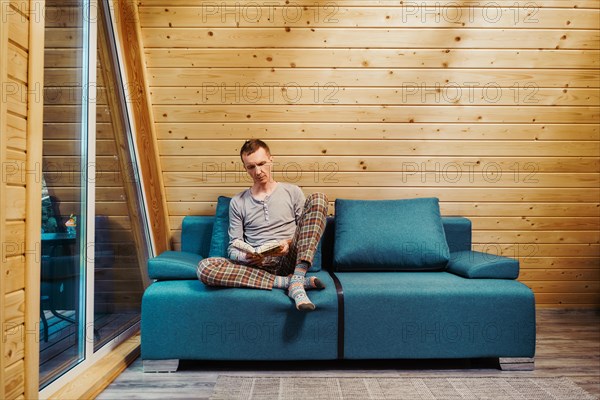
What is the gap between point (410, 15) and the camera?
2.88m

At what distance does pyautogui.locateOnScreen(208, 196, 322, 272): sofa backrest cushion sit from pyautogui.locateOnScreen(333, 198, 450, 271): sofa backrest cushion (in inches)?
7.0

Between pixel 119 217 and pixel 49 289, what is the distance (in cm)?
87

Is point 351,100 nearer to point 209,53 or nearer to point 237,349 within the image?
point 209,53

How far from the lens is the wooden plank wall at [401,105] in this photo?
113 inches

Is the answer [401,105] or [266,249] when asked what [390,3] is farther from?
[266,249]

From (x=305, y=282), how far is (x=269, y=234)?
1.40 ft

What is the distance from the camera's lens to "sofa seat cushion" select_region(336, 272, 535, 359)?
91.4 inches

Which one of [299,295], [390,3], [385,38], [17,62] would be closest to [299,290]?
[299,295]

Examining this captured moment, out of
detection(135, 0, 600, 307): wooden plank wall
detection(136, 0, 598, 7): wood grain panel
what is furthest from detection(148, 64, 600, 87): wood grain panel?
detection(136, 0, 598, 7): wood grain panel

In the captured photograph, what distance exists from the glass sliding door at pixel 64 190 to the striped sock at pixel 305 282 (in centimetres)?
86

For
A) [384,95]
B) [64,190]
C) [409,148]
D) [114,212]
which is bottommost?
[114,212]

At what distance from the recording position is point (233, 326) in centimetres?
230

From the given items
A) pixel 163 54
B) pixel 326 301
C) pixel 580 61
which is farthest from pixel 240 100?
pixel 580 61

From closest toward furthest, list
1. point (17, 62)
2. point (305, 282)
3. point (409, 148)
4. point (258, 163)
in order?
point (17, 62), point (305, 282), point (258, 163), point (409, 148)
